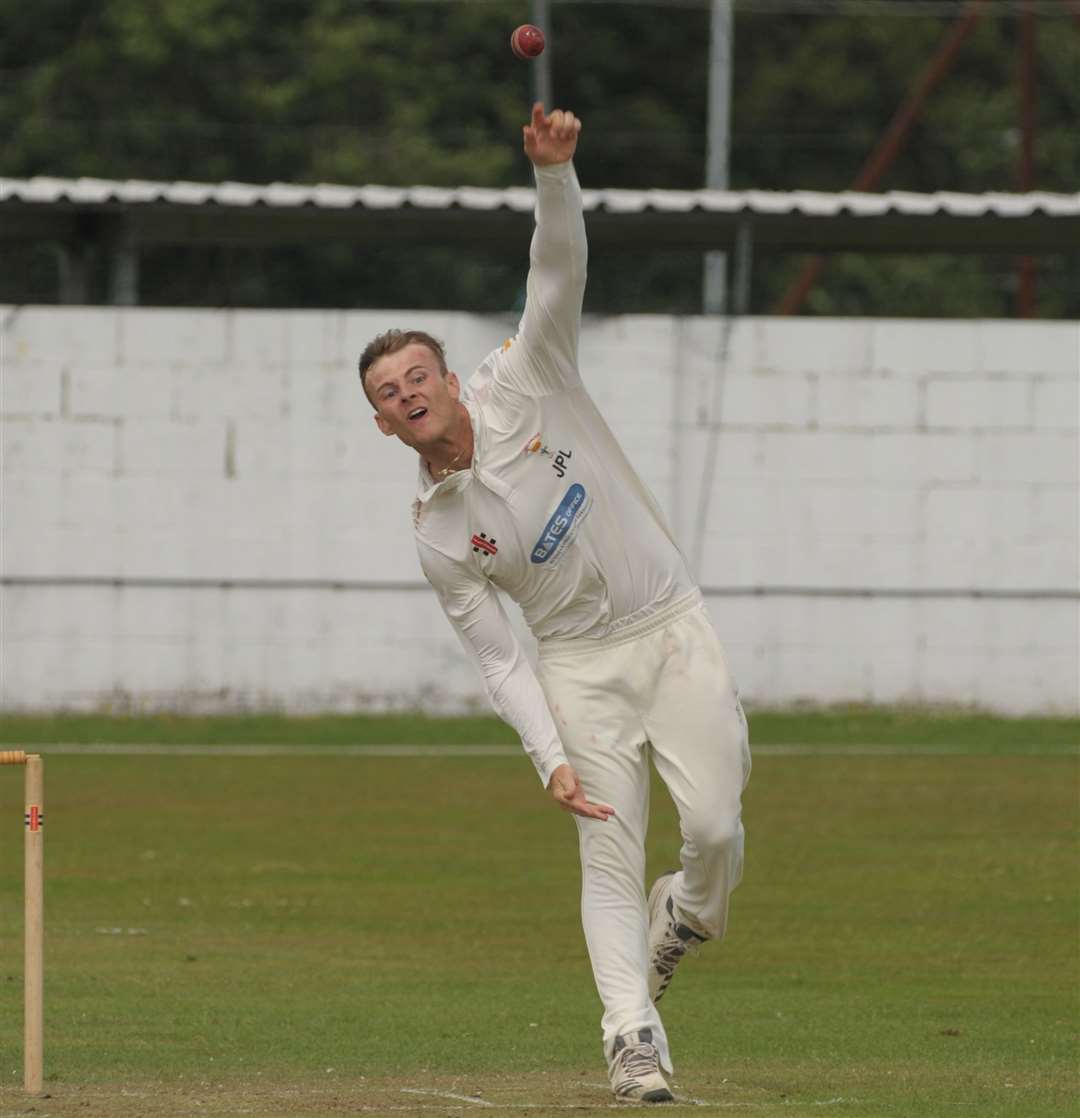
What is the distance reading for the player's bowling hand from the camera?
7578 mm

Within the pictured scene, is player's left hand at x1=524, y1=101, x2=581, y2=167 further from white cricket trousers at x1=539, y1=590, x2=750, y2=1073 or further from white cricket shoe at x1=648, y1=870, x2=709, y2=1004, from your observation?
white cricket shoe at x1=648, y1=870, x2=709, y2=1004

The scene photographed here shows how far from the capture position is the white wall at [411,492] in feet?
67.8

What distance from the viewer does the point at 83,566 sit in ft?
67.9

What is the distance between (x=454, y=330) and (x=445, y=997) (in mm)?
10952

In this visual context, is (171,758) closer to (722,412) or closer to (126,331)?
(126,331)

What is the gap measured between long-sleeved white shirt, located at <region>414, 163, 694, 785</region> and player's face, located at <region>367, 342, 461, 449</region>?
6.5 inches

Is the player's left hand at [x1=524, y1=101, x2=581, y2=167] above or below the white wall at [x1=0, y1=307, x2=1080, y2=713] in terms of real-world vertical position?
above

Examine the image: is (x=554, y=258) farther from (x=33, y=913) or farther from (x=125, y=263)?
(x=125, y=263)

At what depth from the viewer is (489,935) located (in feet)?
40.2

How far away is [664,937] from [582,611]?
Result: 1224mm

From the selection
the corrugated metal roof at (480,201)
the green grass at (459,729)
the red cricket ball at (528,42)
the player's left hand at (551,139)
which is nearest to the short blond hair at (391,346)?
the player's left hand at (551,139)

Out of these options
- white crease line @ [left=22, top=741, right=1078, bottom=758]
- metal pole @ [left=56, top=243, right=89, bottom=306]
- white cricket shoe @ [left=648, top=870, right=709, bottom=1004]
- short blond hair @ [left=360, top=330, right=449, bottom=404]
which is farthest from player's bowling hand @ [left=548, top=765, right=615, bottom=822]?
metal pole @ [left=56, top=243, right=89, bottom=306]

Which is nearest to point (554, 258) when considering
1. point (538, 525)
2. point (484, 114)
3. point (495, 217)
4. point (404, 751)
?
point (538, 525)

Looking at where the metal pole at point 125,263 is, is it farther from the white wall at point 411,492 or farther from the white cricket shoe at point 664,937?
the white cricket shoe at point 664,937
